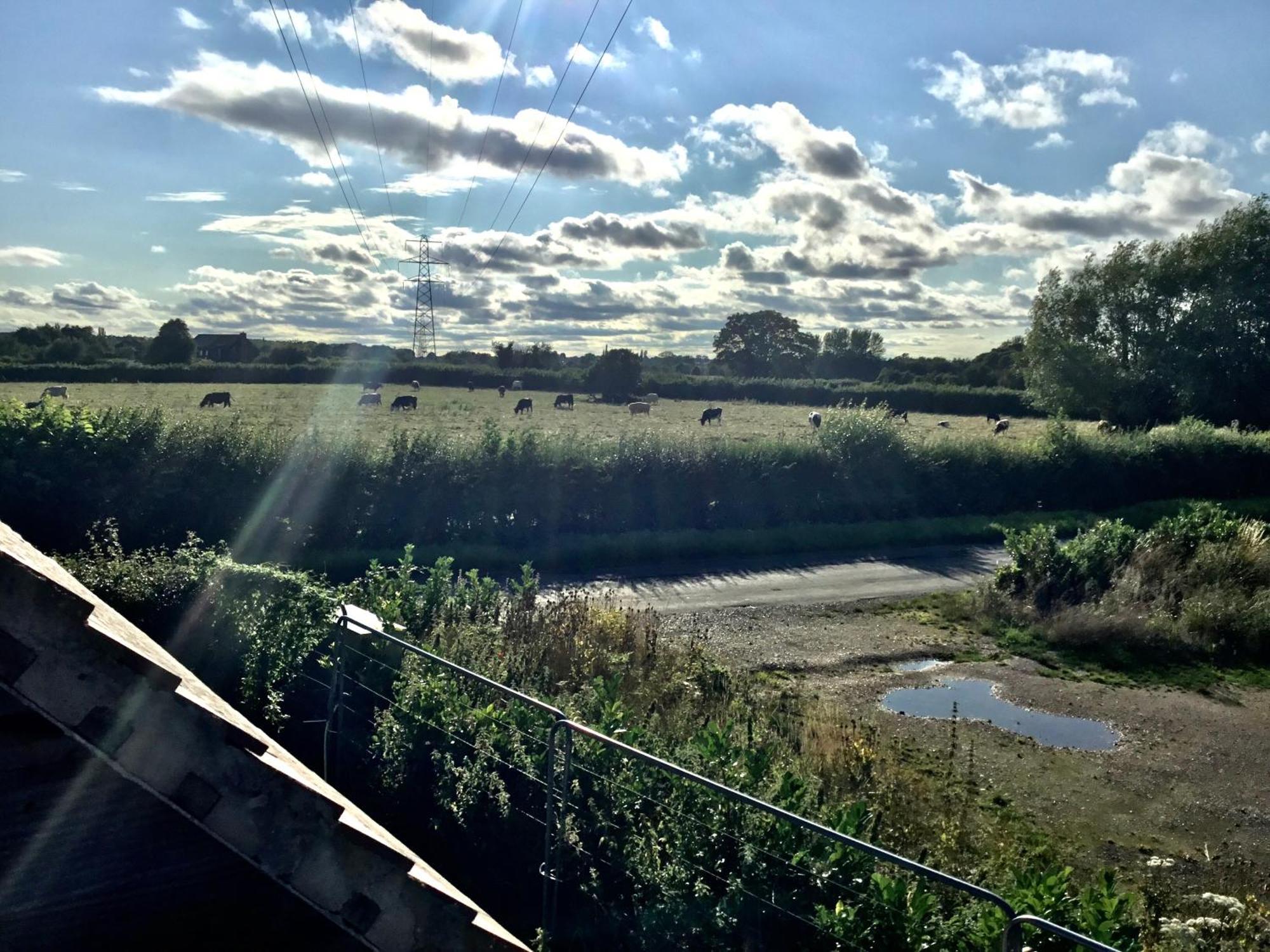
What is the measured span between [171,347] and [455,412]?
29.5 m

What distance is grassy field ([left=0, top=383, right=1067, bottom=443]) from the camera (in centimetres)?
3738

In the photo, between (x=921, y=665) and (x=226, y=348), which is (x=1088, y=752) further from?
(x=226, y=348)

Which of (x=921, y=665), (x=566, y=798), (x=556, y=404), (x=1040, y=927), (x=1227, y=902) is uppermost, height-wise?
(x=556, y=404)

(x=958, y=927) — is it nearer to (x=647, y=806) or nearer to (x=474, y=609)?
(x=647, y=806)

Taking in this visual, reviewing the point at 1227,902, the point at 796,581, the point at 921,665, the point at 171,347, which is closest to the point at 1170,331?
the point at 796,581

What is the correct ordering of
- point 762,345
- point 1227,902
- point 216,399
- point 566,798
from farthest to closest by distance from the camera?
point 762,345 → point 216,399 → point 1227,902 → point 566,798

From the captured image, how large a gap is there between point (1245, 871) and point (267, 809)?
8.00 m

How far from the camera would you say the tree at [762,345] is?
102312mm

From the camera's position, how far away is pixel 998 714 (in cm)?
1164

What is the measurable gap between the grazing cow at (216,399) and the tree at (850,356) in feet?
203

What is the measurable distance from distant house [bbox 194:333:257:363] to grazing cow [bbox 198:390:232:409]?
29782 millimetres

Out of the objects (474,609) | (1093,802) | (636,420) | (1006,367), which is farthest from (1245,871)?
(1006,367)

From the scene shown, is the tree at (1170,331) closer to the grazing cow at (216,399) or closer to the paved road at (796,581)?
the paved road at (796,581)

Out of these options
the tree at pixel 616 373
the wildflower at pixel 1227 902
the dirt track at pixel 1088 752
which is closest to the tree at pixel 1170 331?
A: the tree at pixel 616 373
